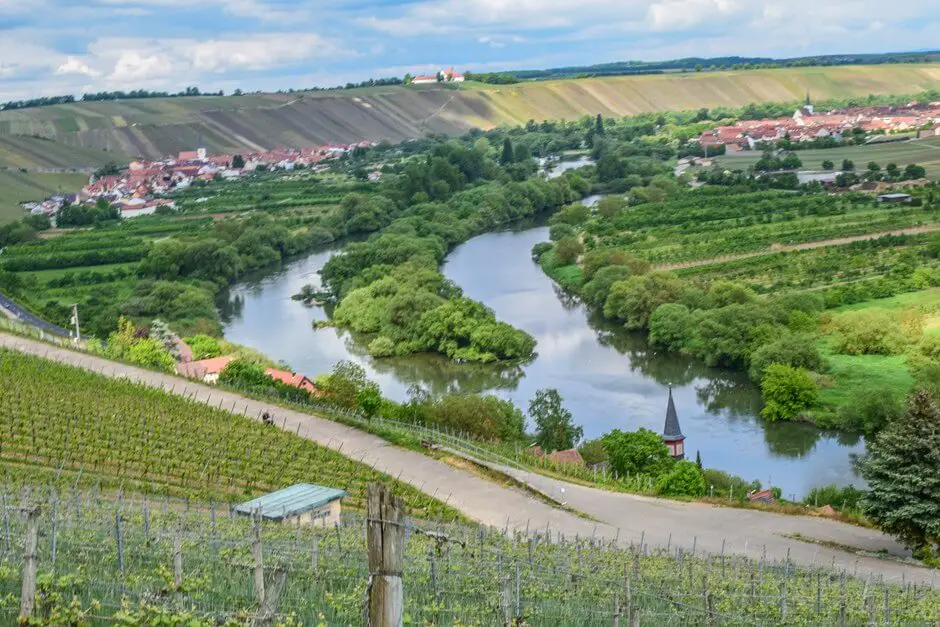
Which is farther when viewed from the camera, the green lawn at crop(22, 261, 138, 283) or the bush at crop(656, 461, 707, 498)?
the green lawn at crop(22, 261, 138, 283)

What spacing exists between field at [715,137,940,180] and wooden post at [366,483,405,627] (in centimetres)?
6488

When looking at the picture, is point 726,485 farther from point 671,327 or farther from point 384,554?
point 384,554

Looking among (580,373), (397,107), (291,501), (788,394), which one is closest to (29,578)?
(291,501)

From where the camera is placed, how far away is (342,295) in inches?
1610

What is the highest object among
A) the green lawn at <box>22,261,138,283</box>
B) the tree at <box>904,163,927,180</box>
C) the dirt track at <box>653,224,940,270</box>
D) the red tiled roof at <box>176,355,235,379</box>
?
the tree at <box>904,163,927,180</box>

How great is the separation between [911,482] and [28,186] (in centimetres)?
6757

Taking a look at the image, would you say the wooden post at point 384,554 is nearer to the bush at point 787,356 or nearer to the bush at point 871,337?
the bush at point 787,356

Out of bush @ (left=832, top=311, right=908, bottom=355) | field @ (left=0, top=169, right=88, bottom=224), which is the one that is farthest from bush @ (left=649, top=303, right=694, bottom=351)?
field @ (left=0, top=169, right=88, bottom=224)

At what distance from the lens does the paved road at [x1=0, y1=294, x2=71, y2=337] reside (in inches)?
1298

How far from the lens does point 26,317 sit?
35.1m

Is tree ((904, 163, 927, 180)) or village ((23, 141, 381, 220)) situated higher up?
tree ((904, 163, 927, 180))

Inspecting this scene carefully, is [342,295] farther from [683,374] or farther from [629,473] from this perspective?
[629,473]

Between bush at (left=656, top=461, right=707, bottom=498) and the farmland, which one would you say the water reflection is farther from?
bush at (left=656, top=461, right=707, bottom=498)

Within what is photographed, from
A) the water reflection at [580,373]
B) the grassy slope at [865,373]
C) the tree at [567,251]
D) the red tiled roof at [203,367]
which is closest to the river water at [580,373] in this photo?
the water reflection at [580,373]
